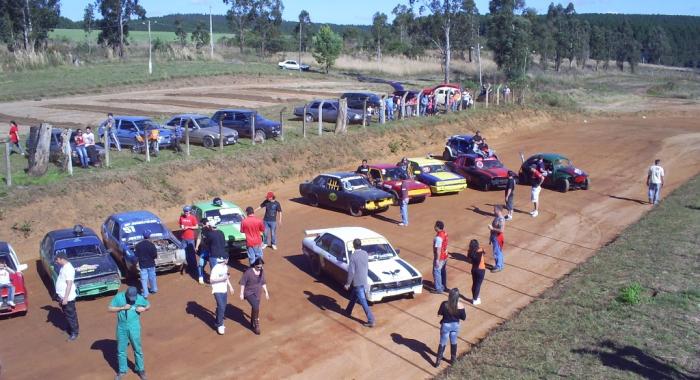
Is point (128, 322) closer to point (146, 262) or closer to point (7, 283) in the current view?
point (146, 262)

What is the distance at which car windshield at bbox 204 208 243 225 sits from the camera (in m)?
18.1

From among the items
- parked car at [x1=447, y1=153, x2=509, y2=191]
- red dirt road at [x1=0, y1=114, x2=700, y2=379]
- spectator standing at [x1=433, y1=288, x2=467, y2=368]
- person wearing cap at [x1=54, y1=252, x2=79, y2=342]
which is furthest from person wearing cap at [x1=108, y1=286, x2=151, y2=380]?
parked car at [x1=447, y1=153, x2=509, y2=191]

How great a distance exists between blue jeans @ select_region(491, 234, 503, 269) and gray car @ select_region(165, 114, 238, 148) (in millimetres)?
15372

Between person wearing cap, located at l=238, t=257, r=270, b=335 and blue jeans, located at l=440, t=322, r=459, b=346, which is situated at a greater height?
person wearing cap, located at l=238, t=257, r=270, b=335

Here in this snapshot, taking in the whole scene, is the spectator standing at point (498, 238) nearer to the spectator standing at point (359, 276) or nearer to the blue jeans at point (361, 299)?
the blue jeans at point (361, 299)

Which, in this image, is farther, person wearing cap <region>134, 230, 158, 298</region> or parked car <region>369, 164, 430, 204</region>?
parked car <region>369, 164, 430, 204</region>

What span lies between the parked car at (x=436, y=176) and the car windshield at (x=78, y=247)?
13196 millimetres

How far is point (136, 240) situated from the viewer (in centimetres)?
1656

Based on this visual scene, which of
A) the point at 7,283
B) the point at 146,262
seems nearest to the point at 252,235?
the point at 146,262

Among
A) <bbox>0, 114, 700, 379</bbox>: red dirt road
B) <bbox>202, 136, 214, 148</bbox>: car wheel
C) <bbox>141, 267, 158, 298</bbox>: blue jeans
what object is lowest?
<bbox>0, 114, 700, 379</bbox>: red dirt road

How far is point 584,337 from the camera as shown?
40.0 feet

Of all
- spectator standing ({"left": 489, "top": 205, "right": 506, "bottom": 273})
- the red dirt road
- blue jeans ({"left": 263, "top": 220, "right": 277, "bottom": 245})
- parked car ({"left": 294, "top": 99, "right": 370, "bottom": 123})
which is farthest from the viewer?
parked car ({"left": 294, "top": 99, "right": 370, "bottom": 123})

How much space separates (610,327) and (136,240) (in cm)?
1112

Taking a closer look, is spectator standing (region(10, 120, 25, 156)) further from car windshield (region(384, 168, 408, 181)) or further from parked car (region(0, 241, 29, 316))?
car windshield (region(384, 168, 408, 181))
